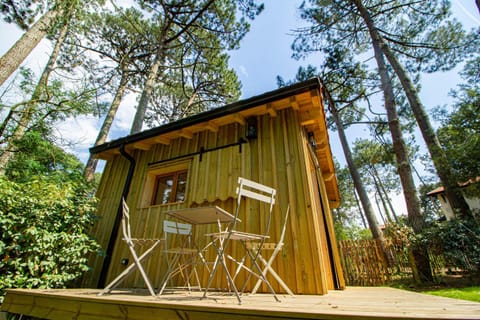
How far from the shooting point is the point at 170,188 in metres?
4.49

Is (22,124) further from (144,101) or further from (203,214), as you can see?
(203,214)

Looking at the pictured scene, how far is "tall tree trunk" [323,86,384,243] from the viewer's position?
8.01 meters

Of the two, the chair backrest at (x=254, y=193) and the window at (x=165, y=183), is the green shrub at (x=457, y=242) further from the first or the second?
the window at (x=165, y=183)

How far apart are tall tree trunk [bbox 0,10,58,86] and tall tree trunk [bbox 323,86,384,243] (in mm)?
8408

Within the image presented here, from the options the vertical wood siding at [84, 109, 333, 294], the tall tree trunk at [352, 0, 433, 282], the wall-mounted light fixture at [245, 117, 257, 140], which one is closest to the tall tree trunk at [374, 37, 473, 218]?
the tall tree trunk at [352, 0, 433, 282]

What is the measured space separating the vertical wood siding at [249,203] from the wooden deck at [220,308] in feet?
2.83

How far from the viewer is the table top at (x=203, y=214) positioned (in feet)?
6.94

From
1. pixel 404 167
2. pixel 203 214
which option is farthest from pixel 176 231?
pixel 404 167

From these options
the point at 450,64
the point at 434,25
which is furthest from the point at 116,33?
the point at 450,64

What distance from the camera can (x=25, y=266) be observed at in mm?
2883

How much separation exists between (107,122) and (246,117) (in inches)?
220

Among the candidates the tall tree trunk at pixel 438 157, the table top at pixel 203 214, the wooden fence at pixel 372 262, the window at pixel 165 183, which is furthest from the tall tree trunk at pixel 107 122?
the tall tree trunk at pixel 438 157

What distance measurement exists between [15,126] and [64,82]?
1431 millimetres

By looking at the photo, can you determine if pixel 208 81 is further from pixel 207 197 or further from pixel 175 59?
pixel 207 197
